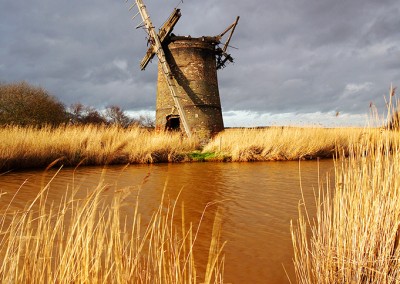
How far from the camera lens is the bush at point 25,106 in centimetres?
1639

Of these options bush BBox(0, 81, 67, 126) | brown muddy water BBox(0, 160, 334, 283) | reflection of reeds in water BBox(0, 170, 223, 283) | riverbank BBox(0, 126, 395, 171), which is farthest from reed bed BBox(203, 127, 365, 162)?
reflection of reeds in water BBox(0, 170, 223, 283)

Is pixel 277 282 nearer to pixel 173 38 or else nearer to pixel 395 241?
pixel 395 241

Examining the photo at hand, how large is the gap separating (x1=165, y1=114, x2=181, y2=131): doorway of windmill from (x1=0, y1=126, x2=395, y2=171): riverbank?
1610 millimetres

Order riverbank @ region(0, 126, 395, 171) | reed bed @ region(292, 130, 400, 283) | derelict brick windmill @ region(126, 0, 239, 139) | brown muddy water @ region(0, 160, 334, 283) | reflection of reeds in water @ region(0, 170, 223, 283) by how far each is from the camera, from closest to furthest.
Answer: reflection of reeds in water @ region(0, 170, 223, 283) < reed bed @ region(292, 130, 400, 283) < brown muddy water @ region(0, 160, 334, 283) < riverbank @ region(0, 126, 395, 171) < derelict brick windmill @ region(126, 0, 239, 139)

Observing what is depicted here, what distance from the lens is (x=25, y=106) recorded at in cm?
1684

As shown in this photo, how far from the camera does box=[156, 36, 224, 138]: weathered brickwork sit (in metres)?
15.0

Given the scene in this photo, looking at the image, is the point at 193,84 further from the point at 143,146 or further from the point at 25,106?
the point at 25,106

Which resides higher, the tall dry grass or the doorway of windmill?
the doorway of windmill

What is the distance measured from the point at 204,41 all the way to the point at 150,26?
2436 mm

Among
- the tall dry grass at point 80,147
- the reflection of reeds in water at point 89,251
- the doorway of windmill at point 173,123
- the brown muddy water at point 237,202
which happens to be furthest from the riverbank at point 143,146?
the reflection of reeds in water at point 89,251

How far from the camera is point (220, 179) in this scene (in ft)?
25.6

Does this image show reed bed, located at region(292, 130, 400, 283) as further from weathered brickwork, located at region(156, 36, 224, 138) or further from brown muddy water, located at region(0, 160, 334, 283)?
weathered brickwork, located at region(156, 36, 224, 138)

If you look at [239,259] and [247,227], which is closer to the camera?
[239,259]

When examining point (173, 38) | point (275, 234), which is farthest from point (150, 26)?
point (275, 234)
